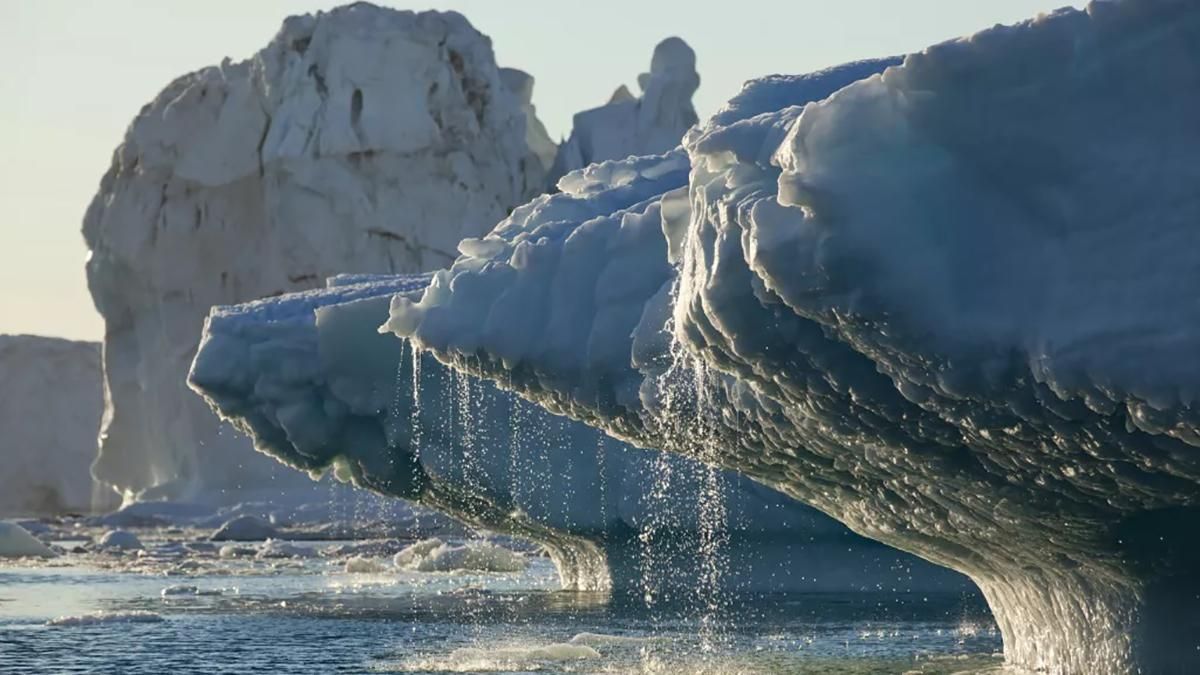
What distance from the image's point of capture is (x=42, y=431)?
67.6 meters

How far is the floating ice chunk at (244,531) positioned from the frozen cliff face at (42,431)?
2767cm

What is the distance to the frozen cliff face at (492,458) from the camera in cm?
2119

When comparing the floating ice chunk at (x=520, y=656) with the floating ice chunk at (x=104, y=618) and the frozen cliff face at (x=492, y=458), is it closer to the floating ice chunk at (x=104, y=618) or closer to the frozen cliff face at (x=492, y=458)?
the floating ice chunk at (x=104, y=618)

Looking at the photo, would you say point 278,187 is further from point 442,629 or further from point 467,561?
point 442,629

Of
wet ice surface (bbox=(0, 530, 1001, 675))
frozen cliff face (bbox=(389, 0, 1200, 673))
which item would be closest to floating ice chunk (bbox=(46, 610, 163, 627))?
wet ice surface (bbox=(0, 530, 1001, 675))

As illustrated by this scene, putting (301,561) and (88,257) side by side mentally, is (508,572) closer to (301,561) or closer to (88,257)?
(301,561)

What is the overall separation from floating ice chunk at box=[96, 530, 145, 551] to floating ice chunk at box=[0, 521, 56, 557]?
55.3 inches

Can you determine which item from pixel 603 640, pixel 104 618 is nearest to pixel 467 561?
pixel 104 618

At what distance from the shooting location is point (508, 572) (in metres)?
31.1

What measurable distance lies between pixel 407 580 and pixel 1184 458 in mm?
20681

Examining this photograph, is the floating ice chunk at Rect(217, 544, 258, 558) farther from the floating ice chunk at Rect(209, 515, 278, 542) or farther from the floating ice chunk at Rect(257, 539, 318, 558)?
the floating ice chunk at Rect(209, 515, 278, 542)

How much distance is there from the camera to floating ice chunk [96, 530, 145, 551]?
123 ft

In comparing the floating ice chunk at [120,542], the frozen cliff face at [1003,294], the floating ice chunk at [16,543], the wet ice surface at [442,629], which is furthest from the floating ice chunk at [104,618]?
the floating ice chunk at [120,542]

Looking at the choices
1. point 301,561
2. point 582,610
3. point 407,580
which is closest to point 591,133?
point 301,561
